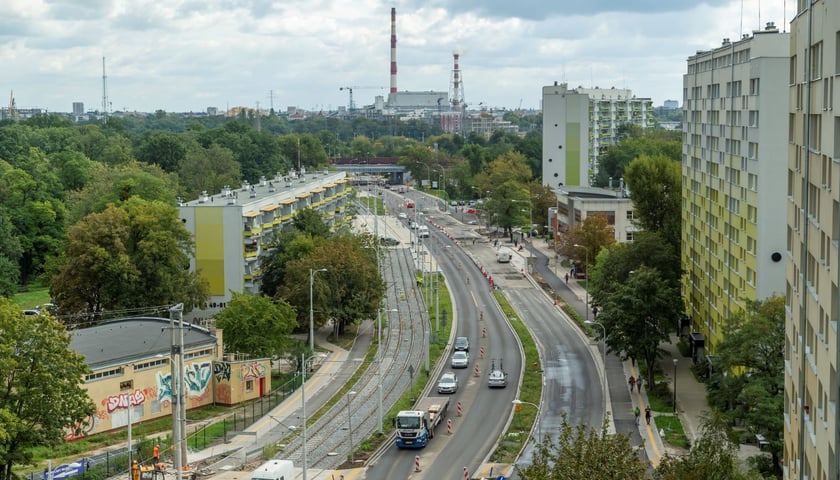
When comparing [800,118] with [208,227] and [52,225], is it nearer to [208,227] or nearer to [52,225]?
[208,227]

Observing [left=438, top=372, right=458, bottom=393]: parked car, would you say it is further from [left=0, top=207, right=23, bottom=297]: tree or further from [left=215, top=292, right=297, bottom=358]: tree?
[left=0, top=207, right=23, bottom=297]: tree

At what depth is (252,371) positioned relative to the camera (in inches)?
2253

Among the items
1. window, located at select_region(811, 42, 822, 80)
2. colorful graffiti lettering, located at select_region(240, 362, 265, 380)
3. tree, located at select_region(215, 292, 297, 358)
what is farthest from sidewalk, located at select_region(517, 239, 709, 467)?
window, located at select_region(811, 42, 822, 80)

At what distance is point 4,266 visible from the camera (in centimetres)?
8031

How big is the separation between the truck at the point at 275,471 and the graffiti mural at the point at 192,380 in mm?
13470

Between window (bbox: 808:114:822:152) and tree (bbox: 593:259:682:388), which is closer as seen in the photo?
window (bbox: 808:114:822:152)

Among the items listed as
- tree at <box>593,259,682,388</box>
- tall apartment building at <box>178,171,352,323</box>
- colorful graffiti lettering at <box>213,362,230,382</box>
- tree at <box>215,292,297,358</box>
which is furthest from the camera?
tall apartment building at <box>178,171,352,323</box>

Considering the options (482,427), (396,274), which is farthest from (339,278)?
(396,274)

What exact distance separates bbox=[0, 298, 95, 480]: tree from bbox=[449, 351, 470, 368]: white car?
2732cm

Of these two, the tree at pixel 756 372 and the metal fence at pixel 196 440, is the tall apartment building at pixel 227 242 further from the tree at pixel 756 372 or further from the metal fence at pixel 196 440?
the tree at pixel 756 372

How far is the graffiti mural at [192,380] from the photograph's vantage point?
5288 centimetres

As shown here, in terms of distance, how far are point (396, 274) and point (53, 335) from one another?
61.3 meters

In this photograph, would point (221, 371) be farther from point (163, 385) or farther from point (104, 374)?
point (104, 374)

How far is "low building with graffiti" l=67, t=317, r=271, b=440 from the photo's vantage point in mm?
49844
